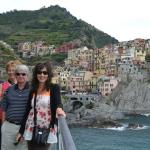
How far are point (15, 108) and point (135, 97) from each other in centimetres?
10553

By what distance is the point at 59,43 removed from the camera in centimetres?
14662

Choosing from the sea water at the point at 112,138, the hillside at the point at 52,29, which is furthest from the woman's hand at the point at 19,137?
the hillside at the point at 52,29

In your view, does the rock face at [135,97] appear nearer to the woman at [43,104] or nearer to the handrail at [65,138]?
the woman at [43,104]

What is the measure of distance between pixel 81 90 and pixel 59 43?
36.5 meters

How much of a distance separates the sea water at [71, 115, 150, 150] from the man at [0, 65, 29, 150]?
4670cm

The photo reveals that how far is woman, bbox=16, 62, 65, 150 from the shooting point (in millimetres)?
4812

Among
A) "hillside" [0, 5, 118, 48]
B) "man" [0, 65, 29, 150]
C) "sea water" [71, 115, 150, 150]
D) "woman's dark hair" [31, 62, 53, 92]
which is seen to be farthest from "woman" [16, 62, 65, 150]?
"hillside" [0, 5, 118, 48]

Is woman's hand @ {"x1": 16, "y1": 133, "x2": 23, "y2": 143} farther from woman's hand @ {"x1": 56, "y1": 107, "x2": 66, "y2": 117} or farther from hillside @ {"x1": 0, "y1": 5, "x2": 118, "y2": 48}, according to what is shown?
hillside @ {"x1": 0, "y1": 5, "x2": 118, "y2": 48}

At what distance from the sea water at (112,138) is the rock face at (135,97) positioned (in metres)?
32.1

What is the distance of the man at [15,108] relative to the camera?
5082 mm

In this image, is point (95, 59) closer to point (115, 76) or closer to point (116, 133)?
point (115, 76)

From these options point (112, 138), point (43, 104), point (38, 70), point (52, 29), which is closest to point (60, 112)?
point (43, 104)

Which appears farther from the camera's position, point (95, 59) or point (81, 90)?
point (95, 59)

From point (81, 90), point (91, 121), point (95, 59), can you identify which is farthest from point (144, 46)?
point (91, 121)
